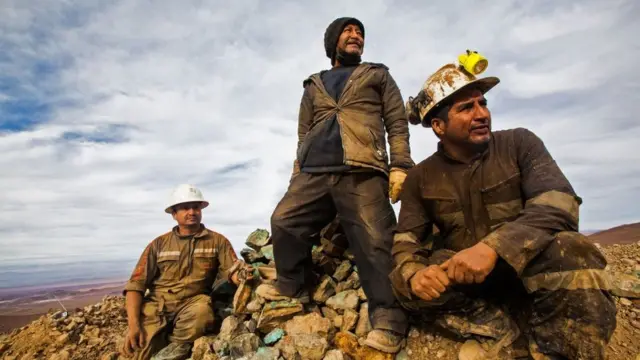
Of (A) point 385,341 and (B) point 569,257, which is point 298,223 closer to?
(A) point 385,341

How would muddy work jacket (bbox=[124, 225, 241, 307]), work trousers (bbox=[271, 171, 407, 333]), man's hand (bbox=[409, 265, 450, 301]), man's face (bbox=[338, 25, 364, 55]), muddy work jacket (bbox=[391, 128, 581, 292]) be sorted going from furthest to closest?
muddy work jacket (bbox=[124, 225, 241, 307])
man's face (bbox=[338, 25, 364, 55])
work trousers (bbox=[271, 171, 407, 333])
man's hand (bbox=[409, 265, 450, 301])
muddy work jacket (bbox=[391, 128, 581, 292])

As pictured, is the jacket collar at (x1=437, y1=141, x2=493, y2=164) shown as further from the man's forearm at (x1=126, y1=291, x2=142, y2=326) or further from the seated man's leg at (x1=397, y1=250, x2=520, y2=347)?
the man's forearm at (x1=126, y1=291, x2=142, y2=326)

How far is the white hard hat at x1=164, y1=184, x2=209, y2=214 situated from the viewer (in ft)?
19.9

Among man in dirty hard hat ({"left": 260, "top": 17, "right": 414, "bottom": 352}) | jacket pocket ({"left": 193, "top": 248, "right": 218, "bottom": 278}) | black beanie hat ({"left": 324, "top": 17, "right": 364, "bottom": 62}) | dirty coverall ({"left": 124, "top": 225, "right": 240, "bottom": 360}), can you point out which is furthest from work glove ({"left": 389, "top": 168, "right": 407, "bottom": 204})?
jacket pocket ({"left": 193, "top": 248, "right": 218, "bottom": 278})

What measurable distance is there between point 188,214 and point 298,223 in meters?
2.49

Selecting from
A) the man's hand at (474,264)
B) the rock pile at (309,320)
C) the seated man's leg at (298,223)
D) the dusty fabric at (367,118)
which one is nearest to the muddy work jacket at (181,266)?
the rock pile at (309,320)

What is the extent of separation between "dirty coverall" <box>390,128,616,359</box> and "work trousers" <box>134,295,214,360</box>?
3.19 meters

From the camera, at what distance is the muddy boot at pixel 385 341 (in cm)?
343


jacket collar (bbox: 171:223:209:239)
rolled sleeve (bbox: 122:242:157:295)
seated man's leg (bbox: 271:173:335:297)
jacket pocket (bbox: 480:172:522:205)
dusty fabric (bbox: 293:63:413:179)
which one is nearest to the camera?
jacket pocket (bbox: 480:172:522:205)

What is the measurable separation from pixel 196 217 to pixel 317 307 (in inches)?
103

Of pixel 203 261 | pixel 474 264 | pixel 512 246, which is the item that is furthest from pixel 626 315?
pixel 203 261

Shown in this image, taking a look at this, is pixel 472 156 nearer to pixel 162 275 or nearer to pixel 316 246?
pixel 316 246

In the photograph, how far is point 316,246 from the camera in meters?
5.18

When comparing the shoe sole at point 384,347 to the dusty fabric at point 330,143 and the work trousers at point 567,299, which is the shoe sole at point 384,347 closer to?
the work trousers at point 567,299
